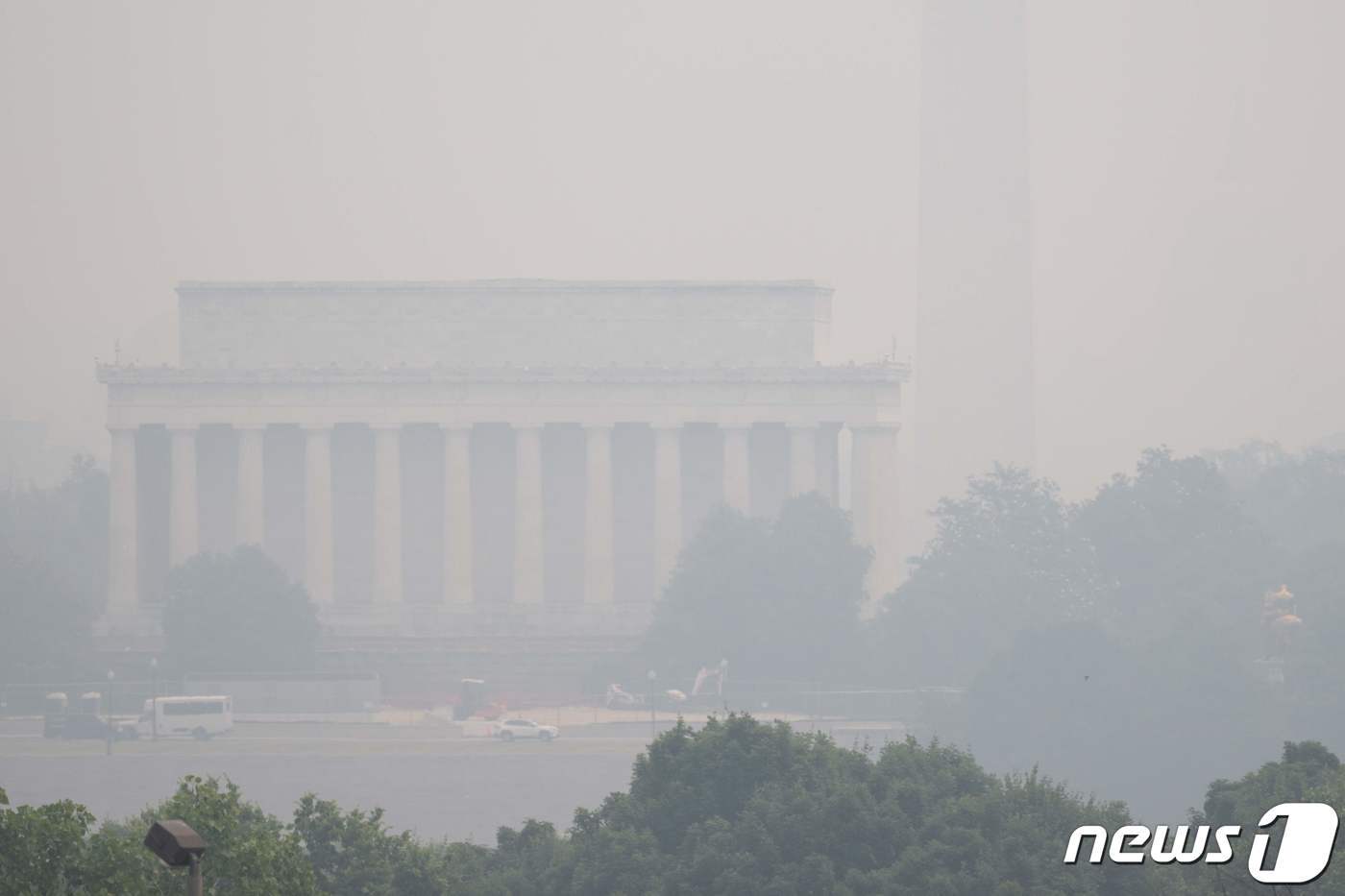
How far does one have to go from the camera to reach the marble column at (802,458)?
149m

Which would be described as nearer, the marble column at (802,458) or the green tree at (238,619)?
the green tree at (238,619)

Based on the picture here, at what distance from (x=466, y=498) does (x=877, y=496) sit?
1894cm

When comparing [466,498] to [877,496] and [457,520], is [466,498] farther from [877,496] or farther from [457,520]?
[877,496]

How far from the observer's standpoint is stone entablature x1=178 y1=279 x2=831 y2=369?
150125mm

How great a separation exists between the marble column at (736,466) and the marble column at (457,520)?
11.8 metres

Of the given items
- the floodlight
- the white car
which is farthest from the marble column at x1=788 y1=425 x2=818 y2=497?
the floodlight

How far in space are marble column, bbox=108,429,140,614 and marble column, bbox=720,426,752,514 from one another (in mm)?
26888

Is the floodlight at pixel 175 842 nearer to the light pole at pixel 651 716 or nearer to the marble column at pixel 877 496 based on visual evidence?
the light pole at pixel 651 716

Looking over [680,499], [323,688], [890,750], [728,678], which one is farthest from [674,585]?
[890,750]

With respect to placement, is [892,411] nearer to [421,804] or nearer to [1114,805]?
[421,804]

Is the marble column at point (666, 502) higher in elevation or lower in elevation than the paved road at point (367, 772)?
higher

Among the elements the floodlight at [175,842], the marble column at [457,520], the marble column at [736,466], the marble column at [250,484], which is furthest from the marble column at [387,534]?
the floodlight at [175,842]

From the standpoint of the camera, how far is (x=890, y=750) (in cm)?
6500

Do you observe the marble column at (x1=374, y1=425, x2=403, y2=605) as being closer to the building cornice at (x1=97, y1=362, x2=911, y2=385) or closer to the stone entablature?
the building cornice at (x1=97, y1=362, x2=911, y2=385)
